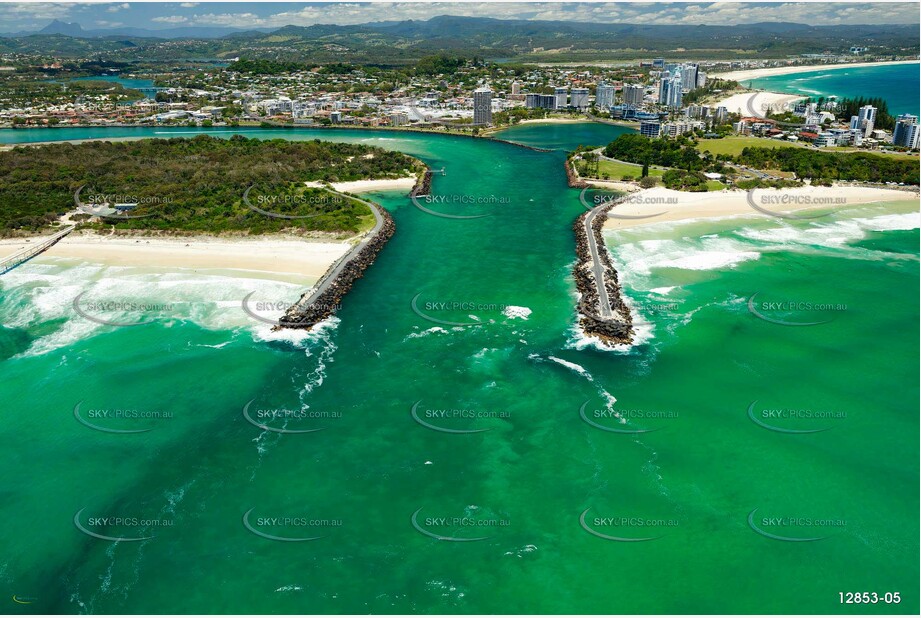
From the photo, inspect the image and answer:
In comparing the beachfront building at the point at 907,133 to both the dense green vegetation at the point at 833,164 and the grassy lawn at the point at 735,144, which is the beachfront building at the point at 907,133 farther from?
the dense green vegetation at the point at 833,164

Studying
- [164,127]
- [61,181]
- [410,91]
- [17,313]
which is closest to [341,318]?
[17,313]

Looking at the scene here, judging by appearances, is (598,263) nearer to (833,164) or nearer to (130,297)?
(130,297)

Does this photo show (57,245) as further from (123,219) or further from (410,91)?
(410,91)

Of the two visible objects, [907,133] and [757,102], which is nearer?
[907,133]

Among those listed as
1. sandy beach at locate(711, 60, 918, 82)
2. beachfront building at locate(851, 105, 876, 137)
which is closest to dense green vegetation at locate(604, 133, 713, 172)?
beachfront building at locate(851, 105, 876, 137)

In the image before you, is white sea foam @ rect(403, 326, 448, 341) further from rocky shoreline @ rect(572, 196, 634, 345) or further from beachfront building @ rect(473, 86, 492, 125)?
beachfront building @ rect(473, 86, 492, 125)

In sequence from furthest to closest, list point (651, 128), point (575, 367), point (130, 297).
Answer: point (651, 128)
point (130, 297)
point (575, 367)

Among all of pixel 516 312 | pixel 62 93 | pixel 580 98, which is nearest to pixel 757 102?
pixel 580 98
